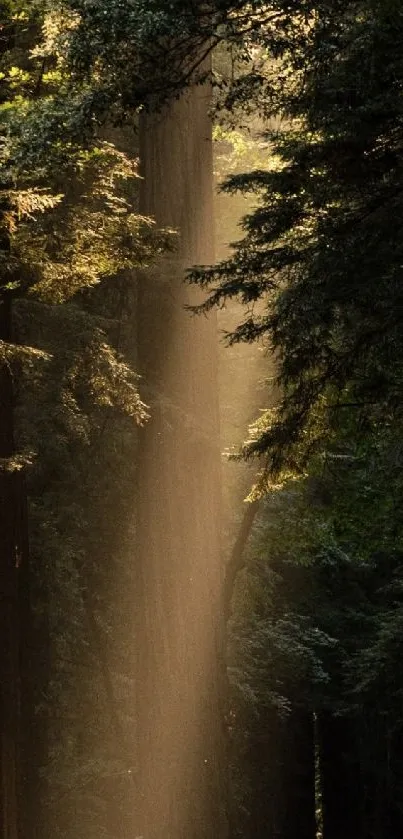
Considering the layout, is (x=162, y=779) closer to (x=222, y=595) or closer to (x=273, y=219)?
(x=222, y=595)

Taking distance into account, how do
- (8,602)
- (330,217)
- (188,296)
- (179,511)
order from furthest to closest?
1. (8,602)
2. (188,296)
3. (179,511)
4. (330,217)

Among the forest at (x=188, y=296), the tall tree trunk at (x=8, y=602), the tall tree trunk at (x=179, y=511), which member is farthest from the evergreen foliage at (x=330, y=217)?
the tall tree trunk at (x=8, y=602)

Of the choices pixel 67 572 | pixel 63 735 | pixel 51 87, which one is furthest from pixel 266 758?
pixel 51 87

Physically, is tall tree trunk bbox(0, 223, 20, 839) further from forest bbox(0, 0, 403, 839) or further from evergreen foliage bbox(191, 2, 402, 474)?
evergreen foliage bbox(191, 2, 402, 474)

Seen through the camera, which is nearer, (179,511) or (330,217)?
(330,217)

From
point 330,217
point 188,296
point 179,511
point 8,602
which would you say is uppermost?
point 330,217

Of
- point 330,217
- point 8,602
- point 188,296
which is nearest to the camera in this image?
point 330,217

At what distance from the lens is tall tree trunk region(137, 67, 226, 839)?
946cm

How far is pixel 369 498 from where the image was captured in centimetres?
1388

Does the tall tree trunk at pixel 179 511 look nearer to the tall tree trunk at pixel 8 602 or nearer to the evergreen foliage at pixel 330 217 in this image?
the evergreen foliage at pixel 330 217

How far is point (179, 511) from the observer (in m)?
9.70

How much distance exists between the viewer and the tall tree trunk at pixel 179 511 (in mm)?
9461

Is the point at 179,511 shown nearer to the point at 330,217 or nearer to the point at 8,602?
the point at 8,602

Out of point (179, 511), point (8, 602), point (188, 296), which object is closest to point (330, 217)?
point (188, 296)
